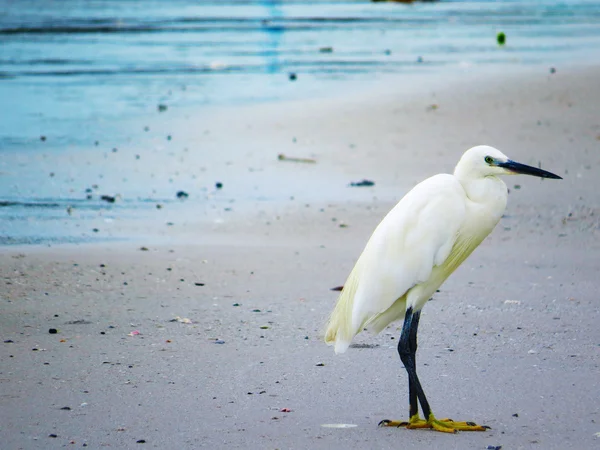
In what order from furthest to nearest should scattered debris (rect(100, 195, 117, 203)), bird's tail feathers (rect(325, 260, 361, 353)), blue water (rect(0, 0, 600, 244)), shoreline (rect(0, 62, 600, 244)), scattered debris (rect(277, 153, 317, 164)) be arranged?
1. blue water (rect(0, 0, 600, 244))
2. scattered debris (rect(277, 153, 317, 164))
3. scattered debris (rect(100, 195, 117, 203))
4. shoreline (rect(0, 62, 600, 244))
5. bird's tail feathers (rect(325, 260, 361, 353))

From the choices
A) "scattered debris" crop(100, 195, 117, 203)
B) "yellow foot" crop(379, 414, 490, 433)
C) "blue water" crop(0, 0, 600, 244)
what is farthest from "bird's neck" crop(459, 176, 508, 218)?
"scattered debris" crop(100, 195, 117, 203)

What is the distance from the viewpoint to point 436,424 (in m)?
4.92

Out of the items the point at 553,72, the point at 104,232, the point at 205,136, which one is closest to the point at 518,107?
the point at 553,72

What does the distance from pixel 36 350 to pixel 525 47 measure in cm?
1755

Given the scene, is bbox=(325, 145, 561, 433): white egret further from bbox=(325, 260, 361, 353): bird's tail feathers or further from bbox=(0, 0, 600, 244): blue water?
bbox=(0, 0, 600, 244): blue water

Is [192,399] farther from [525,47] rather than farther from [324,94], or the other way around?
[525,47]

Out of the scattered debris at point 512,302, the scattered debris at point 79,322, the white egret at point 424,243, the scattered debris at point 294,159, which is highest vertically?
the white egret at point 424,243

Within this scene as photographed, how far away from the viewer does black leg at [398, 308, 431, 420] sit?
5.00 metres

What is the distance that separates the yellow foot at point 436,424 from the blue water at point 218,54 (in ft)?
18.5

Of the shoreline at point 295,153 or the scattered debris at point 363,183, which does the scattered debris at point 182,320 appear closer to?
the shoreline at point 295,153

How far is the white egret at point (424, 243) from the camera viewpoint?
16.5 feet

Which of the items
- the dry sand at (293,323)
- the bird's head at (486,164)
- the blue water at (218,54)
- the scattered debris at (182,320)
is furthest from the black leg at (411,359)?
the blue water at (218,54)

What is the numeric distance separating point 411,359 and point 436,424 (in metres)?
0.37

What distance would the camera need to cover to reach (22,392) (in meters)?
5.36
